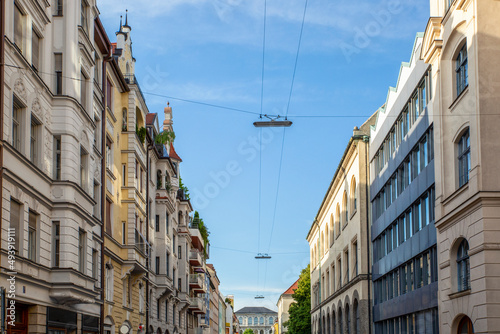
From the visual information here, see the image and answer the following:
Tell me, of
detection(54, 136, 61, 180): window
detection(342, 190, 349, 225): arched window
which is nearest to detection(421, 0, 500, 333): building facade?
detection(54, 136, 61, 180): window

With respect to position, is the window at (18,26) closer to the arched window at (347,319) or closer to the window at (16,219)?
the window at (16,219)

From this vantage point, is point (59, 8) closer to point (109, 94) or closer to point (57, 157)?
point (57, 157)

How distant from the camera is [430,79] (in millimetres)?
29328

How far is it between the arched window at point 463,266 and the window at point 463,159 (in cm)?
203

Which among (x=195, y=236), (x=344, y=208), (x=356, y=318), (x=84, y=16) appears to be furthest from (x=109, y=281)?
(x=195, y=236)

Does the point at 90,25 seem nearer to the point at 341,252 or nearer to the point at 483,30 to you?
the point at 483,30

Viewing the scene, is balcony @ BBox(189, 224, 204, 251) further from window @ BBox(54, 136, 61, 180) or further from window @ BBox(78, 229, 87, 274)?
window @ BBox(54, 136, 61, 180)

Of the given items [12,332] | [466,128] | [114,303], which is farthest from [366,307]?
[12,332]

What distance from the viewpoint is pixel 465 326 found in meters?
24.2

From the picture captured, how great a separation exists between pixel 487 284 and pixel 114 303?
1670 centimetres

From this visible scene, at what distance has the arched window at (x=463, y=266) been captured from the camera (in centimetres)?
2366

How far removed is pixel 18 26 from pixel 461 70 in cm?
1409

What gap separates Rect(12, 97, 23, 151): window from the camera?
63.6 ft

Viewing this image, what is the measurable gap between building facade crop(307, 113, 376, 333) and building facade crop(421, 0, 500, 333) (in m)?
18.0
